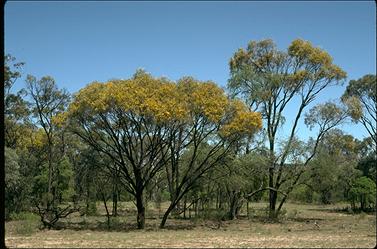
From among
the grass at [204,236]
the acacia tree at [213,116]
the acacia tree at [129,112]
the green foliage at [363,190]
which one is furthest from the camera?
the green foliage at [363,190]

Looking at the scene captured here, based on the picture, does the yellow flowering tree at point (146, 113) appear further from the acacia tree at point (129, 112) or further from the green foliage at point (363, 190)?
the green foliage at point (363, 190)

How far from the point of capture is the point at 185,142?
3048 cm

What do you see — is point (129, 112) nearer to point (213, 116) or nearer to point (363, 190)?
point (213, 116)

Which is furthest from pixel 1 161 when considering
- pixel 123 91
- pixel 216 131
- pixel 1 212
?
pixel 216 131

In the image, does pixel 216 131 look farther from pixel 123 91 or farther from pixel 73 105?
pixel 73 105

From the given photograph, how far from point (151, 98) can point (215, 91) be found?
4020mm

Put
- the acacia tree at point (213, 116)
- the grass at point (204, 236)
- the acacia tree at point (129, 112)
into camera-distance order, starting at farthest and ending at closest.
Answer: the acacia tree at point (213, 116)
the acacia tree at point (129, 112)
the grass at point (204, 236)

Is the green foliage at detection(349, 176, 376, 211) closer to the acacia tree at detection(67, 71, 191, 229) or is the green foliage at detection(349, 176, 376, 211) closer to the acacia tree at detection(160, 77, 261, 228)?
the acacia tree at detection(160, 77, 261, 228)

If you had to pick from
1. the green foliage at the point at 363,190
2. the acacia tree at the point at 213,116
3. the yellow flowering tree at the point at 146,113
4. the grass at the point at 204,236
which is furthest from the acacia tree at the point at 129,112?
the green foliage at the point at 363,190

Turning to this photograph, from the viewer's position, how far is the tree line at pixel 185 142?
2484cm

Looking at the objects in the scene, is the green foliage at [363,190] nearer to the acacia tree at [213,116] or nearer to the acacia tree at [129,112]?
the acacia tree at [213,116]

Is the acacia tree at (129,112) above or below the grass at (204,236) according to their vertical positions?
above

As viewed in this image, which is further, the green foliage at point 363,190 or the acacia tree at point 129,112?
the green foliage at point 363,190

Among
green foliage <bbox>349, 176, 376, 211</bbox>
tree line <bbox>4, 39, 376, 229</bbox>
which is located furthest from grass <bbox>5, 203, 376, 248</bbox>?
green foliage <bbox>349, 176, 376, 211</bbox>
